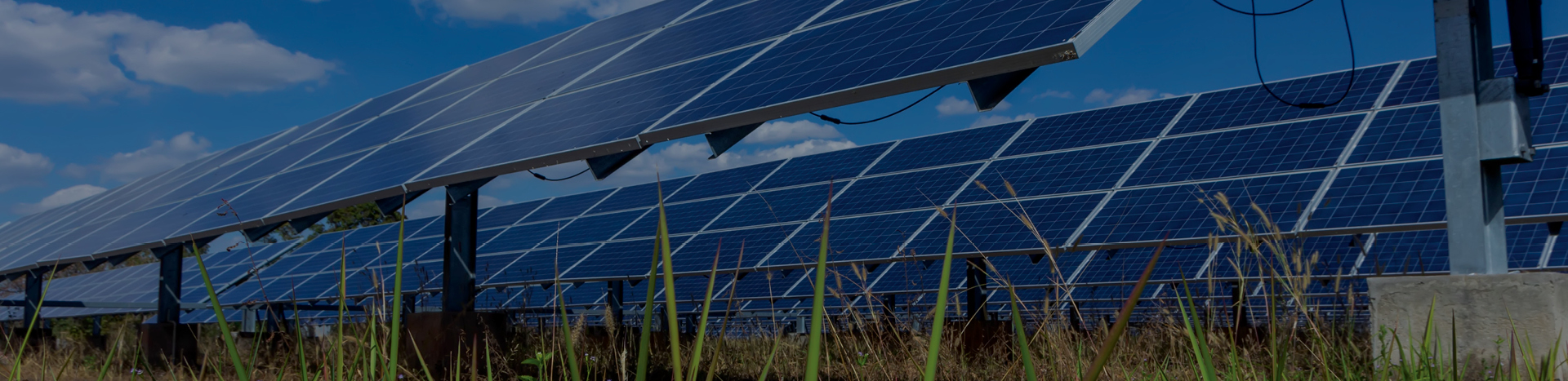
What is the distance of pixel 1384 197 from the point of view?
981 cm

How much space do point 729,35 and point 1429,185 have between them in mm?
6762

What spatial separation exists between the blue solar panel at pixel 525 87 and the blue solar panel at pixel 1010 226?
4010 millimetres

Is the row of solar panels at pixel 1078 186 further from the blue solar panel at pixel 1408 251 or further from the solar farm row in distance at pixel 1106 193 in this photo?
the blue solar panel at pixel 1408 251

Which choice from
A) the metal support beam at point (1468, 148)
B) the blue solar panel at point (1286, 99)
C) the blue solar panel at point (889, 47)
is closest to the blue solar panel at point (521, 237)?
the blue solar panel at point (1286, 99)

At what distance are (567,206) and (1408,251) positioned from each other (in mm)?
15025

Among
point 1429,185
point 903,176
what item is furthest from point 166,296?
point 1429,185

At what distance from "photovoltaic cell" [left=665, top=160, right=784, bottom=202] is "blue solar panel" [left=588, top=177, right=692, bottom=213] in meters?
0.37

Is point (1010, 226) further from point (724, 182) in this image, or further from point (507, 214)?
point (507, 214)

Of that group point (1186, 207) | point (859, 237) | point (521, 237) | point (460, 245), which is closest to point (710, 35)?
point (460, 245)

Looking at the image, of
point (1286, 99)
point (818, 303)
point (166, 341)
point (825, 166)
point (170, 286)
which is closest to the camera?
point (818, 303)

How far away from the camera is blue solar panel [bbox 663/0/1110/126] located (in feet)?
16.3

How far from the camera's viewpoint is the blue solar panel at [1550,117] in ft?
34.6

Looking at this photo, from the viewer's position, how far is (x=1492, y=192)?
503 centimetres

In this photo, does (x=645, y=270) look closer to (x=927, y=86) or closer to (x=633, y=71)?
(x=633, y=71)
